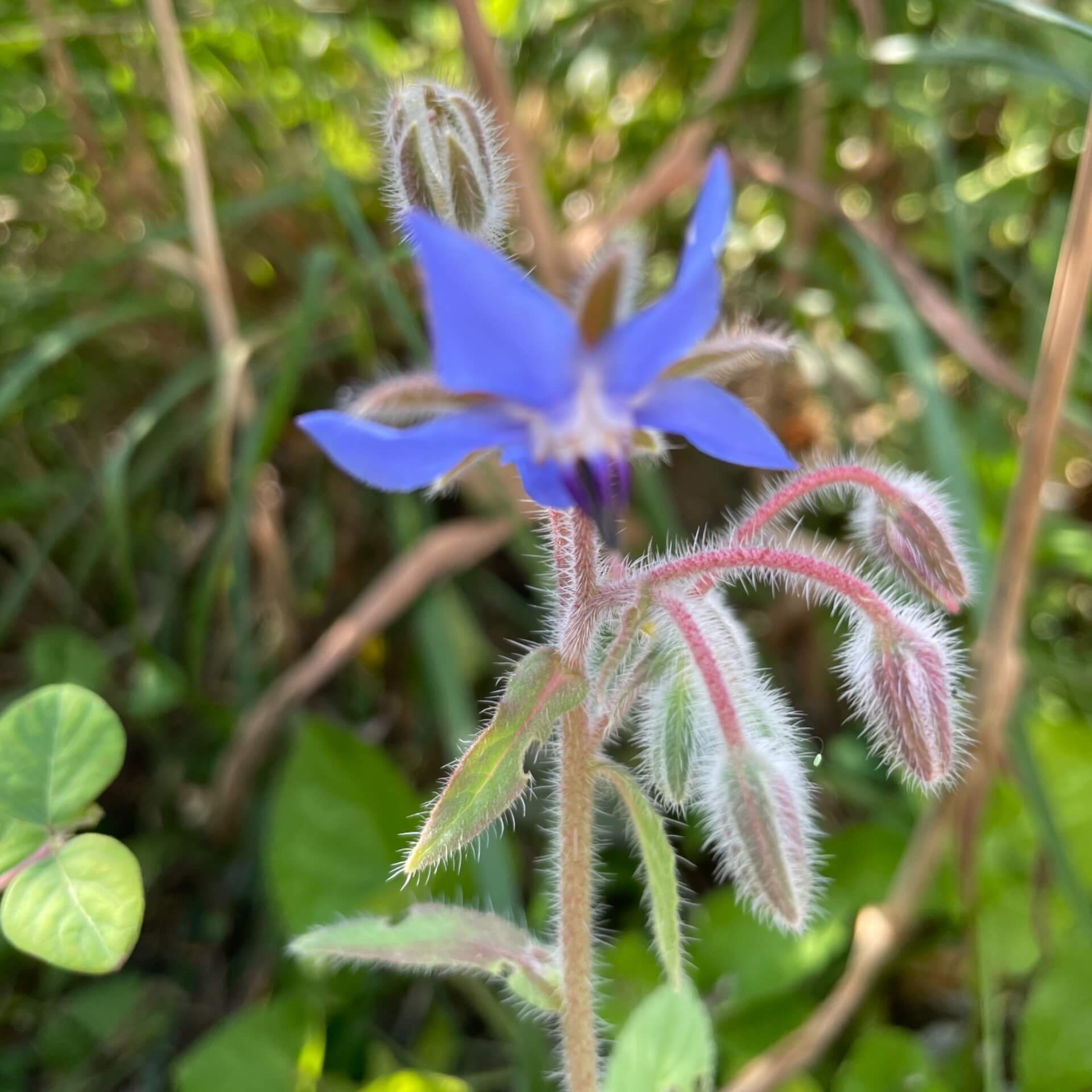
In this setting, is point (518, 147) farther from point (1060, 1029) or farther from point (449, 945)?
point (1060, 1029)

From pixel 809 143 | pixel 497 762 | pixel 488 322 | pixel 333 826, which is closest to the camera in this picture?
pixel 488 322

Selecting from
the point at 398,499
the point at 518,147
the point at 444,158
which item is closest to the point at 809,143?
the point at 518,147

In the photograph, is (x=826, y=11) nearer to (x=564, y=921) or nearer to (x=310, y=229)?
(x=310, y=229)

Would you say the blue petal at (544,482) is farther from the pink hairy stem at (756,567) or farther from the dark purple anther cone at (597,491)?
the pink hairy stem at (756,567)

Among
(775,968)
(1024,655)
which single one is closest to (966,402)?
(1024,655)

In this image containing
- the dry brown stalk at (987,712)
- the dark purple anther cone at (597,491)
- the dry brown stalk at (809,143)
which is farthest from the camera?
the dry brown stalk at (809,143)

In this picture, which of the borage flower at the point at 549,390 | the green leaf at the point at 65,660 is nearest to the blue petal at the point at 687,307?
the borage flower at the point at 549,390
